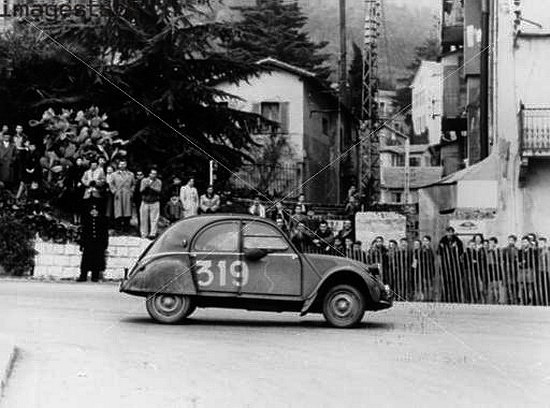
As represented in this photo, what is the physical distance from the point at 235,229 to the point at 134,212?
30.4 feet

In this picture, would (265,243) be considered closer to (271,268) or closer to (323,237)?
(271,268)

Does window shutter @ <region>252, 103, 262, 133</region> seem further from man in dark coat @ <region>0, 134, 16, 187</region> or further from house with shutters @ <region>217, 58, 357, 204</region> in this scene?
man in dark coat @ <region>0, 134, 16, 187</region>

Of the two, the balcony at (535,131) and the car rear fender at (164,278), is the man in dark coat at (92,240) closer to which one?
the car rear fender at (164,278)

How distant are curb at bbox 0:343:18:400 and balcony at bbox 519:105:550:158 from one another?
20.8 meters

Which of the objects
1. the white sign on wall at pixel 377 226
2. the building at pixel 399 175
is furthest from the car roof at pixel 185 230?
the building at pixel 399 175

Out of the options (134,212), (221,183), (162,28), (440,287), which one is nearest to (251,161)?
(221,183)

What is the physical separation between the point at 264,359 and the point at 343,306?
3.59 m

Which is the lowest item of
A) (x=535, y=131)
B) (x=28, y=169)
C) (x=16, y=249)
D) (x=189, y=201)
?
(x=16, y=249)

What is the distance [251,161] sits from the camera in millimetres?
35344

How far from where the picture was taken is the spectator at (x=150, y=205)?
2450 cm

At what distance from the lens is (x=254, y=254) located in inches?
595

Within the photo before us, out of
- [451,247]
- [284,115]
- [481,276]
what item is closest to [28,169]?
[451,247]

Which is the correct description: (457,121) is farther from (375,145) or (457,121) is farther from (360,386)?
(360,386)

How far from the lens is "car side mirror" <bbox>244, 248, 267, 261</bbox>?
49.6ft
